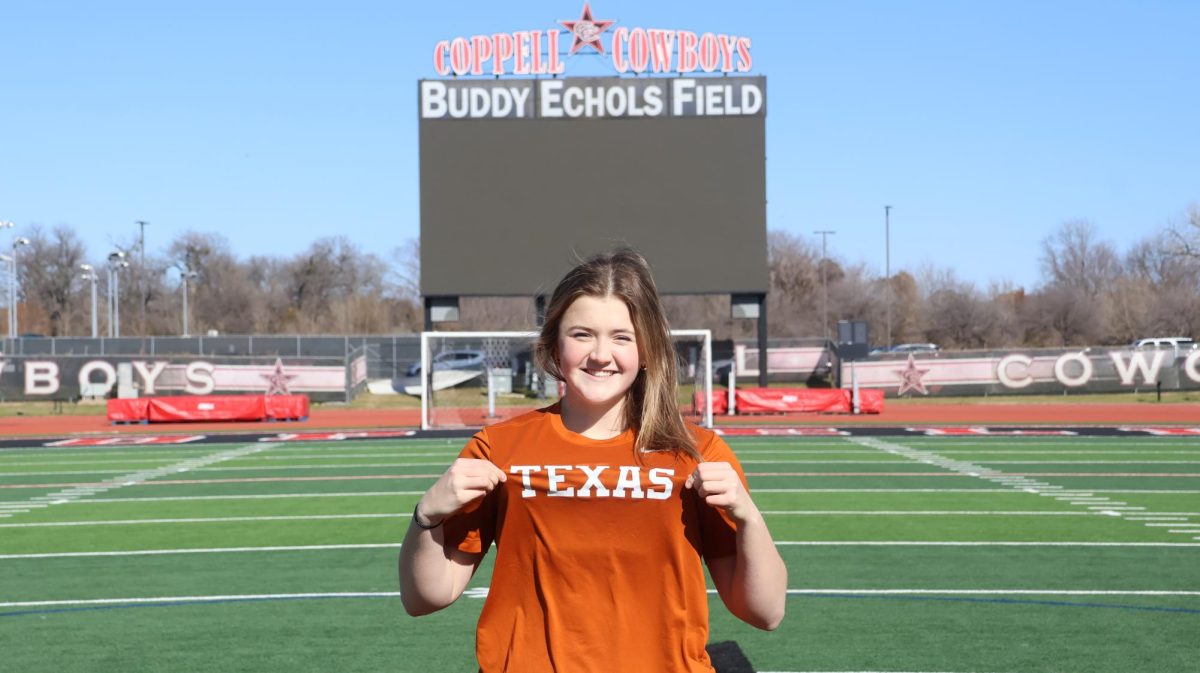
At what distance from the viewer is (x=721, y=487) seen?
246 centimetres

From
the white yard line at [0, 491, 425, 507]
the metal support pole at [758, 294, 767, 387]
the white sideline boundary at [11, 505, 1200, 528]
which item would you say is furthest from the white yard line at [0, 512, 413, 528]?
the metal support pole at [758, 294, 767, 387]

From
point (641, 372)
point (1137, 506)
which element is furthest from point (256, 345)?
point (641, 372)

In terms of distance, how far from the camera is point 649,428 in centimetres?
262

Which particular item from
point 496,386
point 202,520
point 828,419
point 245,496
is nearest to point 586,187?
point 496,386

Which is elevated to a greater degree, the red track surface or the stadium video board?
the stadium video board

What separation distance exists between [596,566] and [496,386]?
26.8m

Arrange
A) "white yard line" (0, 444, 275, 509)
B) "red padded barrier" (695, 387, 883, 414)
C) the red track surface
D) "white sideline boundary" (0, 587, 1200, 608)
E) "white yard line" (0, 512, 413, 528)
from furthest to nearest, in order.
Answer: "red padded barrier" (695, 387, 883, 414) → the red track surface → "white yard line" (0, 444, 275, 509) → "white yard line" (0, 512, 413, 528) → "white sideline boundary" (0, 587, 1200, 608)

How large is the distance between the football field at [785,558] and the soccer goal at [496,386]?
715 cm

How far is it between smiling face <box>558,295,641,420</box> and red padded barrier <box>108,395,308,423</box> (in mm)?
28065

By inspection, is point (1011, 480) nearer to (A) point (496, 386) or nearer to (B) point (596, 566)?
(B) point (596, 566)

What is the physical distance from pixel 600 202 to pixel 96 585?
22.2 m

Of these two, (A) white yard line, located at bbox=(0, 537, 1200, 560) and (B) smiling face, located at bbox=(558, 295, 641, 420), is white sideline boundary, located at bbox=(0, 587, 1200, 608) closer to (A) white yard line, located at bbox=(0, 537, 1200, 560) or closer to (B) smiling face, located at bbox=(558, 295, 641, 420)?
(A) white yard line, located at bbox=(0, 537, 1200, 560)

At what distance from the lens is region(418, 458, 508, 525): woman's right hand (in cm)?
253

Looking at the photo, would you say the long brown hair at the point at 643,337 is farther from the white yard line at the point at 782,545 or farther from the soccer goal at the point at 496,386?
the soccer goal at the point at 496,386
